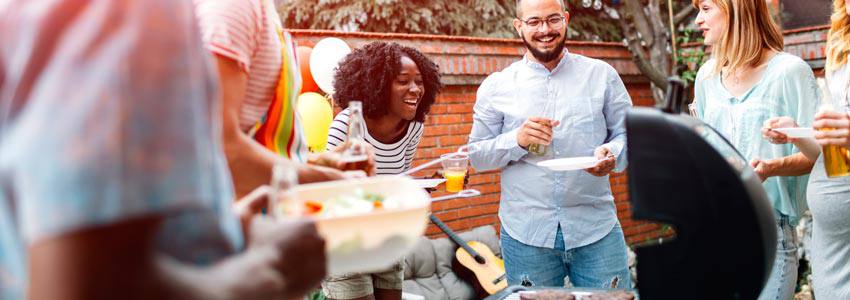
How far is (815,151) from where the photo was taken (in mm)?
2666

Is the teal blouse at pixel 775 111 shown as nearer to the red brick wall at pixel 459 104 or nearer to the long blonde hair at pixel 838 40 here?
→ the long blonde hair at pixel 838 40

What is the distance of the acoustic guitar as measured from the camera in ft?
18.3

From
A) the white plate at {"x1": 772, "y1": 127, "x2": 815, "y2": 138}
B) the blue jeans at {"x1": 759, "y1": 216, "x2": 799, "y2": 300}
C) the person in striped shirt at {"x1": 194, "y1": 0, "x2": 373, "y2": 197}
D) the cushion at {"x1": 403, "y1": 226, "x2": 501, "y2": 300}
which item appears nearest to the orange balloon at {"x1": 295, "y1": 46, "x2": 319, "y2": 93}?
the cushion at {"x1": 403, "y1": 226, "x2": 501, "y2": 300}

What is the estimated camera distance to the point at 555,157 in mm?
3336

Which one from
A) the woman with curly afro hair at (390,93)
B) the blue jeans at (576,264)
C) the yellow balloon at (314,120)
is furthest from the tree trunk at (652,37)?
the blue jeans at (576,264)

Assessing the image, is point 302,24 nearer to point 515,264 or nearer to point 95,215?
point 515,264

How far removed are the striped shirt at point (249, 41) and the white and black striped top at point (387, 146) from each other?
73.3 inches

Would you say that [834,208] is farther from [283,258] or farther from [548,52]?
[283,258]

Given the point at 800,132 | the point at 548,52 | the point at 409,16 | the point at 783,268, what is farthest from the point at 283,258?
the point at 409,16

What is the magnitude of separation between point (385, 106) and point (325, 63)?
0.78m

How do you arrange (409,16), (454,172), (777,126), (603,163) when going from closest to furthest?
(777,126) < (603,163) < (454,172) < (409,16)

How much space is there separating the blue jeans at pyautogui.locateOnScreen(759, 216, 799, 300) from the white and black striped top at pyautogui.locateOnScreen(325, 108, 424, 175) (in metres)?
1.61

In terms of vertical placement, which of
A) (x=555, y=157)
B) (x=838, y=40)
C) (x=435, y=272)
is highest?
(x=838, y=40)

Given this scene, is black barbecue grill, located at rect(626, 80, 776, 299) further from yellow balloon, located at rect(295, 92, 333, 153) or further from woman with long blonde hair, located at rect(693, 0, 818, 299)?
yellow balloon, located at rect(295, 92, 333, 153)
